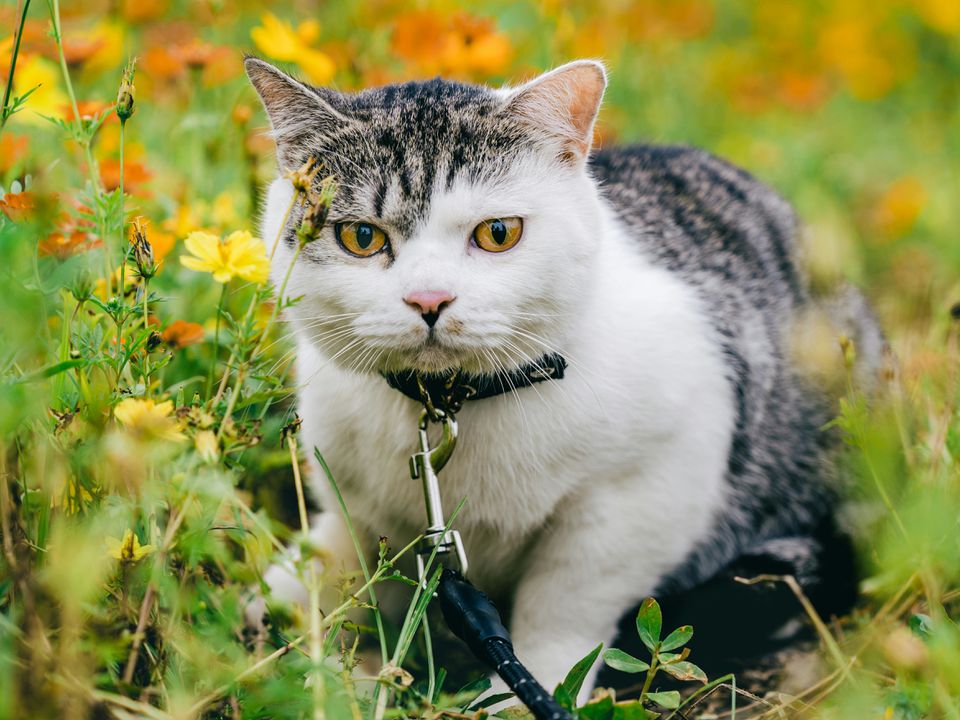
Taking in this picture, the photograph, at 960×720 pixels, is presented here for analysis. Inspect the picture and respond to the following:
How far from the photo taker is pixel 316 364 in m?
1.73

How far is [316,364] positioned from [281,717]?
0.70m

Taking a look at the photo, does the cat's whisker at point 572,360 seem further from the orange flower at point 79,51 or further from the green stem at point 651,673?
the orange flower at point 79,51

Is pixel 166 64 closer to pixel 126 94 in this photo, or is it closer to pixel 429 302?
pixel 126 94

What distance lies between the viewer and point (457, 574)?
143cm

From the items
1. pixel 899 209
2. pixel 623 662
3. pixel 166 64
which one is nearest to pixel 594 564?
pixel 623 662

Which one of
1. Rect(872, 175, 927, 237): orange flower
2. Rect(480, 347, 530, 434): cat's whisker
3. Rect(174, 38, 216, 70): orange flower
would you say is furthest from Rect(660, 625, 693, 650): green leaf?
Rect(872, 175, 927, 237): orange flower

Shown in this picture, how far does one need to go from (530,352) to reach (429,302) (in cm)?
27

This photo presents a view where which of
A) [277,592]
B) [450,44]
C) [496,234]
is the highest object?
[450,44]

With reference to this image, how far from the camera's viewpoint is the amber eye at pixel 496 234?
152 centimetres

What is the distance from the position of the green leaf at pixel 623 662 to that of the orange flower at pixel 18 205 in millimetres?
1101

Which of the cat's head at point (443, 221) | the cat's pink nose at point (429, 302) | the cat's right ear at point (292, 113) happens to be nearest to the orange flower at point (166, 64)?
the cat's right ear at point (292, 113)

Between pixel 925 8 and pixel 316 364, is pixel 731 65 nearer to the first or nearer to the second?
pixel 925 8

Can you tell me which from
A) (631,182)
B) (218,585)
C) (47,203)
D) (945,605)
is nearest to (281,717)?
(218,585)

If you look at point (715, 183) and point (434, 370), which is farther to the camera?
point (715, 183)
